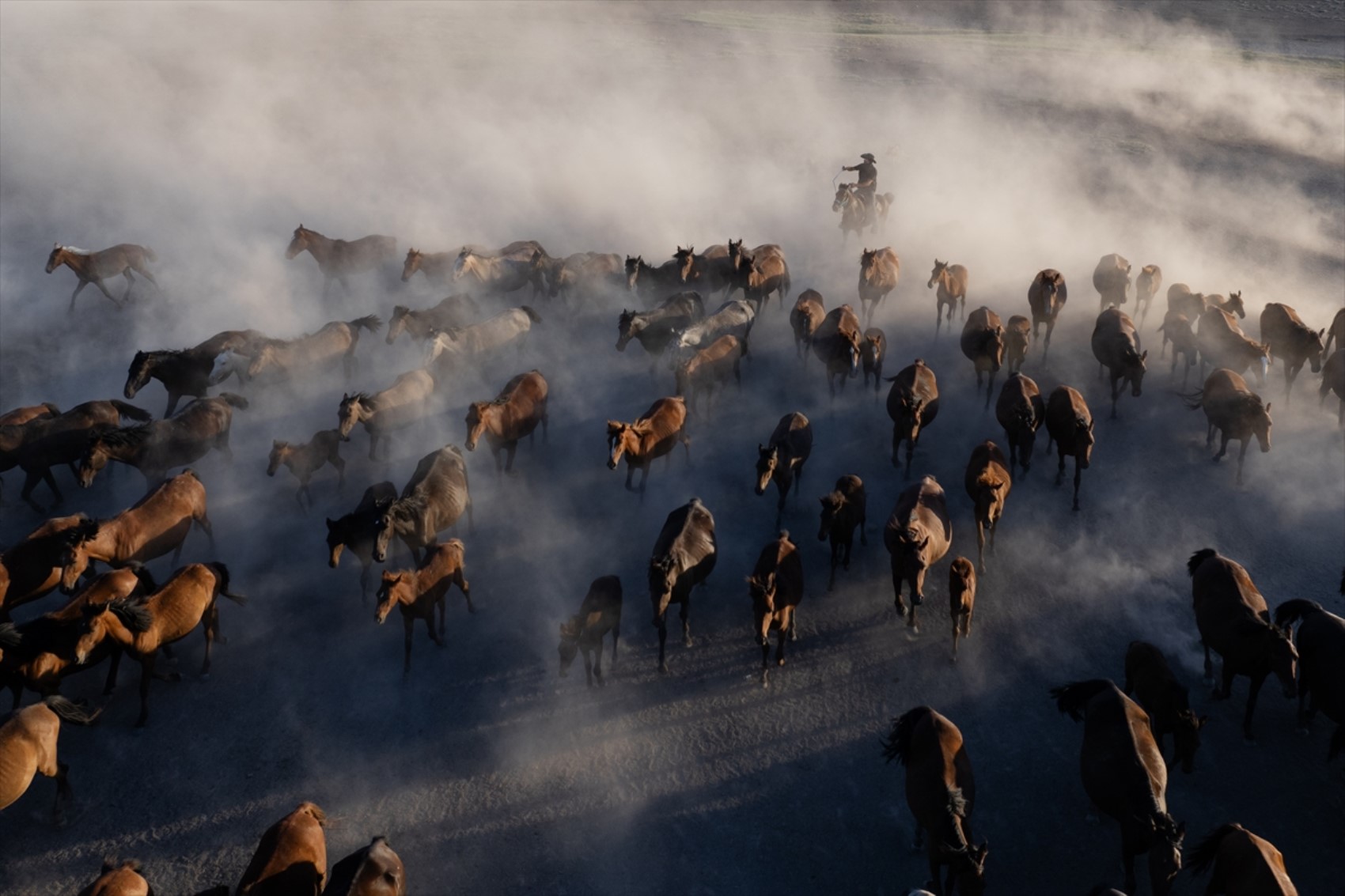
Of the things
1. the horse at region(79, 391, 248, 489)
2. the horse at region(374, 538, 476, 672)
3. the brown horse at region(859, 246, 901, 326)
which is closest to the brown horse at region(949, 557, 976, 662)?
the horse at region(374, 538, 476, 672)

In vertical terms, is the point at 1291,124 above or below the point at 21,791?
above

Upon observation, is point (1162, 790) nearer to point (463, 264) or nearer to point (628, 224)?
point (463, 264)

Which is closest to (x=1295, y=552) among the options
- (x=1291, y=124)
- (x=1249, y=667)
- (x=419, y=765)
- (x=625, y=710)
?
(x=1249, y=667)

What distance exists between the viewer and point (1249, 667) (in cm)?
956

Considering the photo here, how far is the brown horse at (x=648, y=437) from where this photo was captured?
13234 mm

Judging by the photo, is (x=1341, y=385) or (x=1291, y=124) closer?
(x=1341, y=385)

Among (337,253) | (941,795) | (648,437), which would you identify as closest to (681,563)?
(648,437)

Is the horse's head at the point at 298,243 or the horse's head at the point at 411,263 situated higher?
the horse's head at the point at 298,243

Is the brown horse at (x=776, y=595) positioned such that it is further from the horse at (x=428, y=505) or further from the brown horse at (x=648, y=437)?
the horse at (x=428, y=505)

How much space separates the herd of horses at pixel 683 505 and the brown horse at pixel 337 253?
0.20ft

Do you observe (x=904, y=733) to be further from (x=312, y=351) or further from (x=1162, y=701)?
(x=312, y=351)

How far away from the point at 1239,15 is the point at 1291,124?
82.4ft

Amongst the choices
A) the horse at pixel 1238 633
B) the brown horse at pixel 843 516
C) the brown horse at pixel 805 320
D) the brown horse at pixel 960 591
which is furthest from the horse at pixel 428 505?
the horse at pixel 1238 633

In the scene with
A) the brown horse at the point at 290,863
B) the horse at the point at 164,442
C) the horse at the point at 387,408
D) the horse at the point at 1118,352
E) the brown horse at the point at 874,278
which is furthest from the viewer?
the brown horse at the point at 874,278
